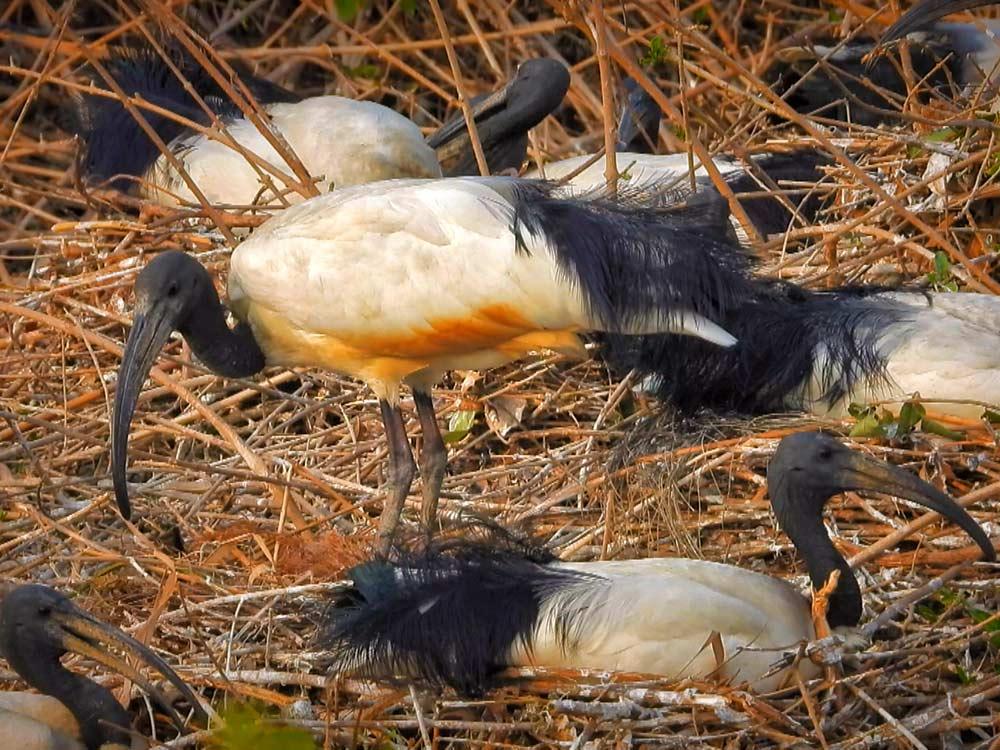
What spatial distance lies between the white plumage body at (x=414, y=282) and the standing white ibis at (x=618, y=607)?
2.32 ft

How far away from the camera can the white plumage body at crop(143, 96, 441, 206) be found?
729 centimetres

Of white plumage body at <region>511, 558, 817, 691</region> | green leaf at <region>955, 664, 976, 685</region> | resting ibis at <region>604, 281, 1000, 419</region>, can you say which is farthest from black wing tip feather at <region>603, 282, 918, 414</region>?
green leaf at <region>955, 664, 976, 685</region>

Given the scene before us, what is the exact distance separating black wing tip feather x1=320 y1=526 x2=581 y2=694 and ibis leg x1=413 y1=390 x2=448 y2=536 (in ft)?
3.31

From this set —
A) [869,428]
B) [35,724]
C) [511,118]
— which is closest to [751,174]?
[511,118]

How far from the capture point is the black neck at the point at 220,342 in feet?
18.0

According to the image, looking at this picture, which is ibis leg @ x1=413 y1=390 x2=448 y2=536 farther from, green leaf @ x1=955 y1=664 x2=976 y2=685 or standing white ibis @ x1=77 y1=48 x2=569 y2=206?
green leaf @ x1=955 y1=664 x2=976 y2=685

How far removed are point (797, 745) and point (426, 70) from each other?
17.7ft

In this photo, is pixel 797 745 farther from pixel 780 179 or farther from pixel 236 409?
pixel 780 179

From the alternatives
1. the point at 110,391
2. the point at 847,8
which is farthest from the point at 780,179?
the point at 110,391

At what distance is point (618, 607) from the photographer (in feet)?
14.3

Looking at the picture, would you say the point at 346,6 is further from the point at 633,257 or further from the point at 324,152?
the point at 633,257

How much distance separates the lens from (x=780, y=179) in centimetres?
726

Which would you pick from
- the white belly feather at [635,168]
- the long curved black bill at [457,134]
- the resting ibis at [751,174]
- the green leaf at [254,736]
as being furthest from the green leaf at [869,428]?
the green leaf at [254,736]

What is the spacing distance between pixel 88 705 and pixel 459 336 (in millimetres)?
1396
